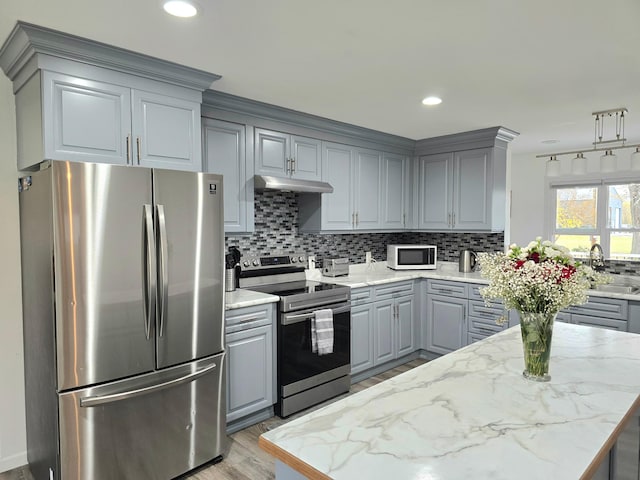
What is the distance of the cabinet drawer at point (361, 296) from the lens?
3689 millimetres

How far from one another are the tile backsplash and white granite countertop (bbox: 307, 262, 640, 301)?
11 cm

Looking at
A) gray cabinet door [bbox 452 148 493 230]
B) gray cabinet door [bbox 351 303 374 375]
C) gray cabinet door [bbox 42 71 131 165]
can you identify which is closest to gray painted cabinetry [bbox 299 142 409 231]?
gray cabinet door [bbox 452 148 493 230]

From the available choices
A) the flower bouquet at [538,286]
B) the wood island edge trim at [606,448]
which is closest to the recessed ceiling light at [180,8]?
the flower bouquet at [538,286]

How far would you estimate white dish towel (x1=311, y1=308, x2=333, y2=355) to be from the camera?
3.22 m

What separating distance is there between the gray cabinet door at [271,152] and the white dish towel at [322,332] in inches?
48.2

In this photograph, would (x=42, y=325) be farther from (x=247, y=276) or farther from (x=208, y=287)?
(x=247, y=276)

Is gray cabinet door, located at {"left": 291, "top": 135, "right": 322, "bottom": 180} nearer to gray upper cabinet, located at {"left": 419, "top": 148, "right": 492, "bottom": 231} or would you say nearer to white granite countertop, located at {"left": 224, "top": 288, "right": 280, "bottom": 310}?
Answer: white granite countertop, located at {"left": 224, "top": 288, "right": 280, "bottom": 310}

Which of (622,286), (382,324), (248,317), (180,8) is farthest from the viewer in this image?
(622,286)

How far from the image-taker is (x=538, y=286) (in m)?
1.44

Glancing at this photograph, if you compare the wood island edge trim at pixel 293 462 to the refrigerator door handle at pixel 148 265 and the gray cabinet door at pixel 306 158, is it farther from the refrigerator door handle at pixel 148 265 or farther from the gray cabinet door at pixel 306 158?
the gray cabinet door at pixel 306 158

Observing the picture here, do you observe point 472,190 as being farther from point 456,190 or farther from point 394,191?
point 394,191

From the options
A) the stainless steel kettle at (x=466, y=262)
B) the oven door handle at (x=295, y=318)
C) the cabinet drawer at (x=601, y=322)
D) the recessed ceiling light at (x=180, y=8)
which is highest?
the recessed ceiling light at (x=180, y=8)

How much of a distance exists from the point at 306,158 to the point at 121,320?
2185mm

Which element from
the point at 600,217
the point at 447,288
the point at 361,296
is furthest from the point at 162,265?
the point at 600,217
